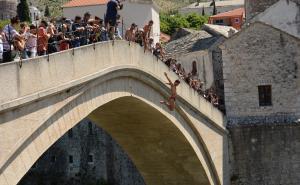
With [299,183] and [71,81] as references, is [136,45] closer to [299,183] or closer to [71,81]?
[71,81]

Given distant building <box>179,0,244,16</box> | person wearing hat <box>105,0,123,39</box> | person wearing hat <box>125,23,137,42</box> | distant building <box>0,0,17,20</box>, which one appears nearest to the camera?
person wearing hat <box>105,0,123,39</box>

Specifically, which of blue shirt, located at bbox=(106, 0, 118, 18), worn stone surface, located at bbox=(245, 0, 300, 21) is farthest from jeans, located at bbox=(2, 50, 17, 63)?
worn stone surface, located at bbox=(245, 0, 300, 21)

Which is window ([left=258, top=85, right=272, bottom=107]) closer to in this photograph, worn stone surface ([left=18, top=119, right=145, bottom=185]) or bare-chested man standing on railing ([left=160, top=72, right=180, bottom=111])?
bare-chested man standing on railing ([left=160, top=72, right=180, bottom=111])

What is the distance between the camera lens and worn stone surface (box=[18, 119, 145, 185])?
3888 cm

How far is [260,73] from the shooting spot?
25.7 m

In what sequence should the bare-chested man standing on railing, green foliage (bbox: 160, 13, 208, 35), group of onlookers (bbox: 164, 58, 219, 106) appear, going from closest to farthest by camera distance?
the bare-chested man standing on railing < group of onlookers (bbox: 164, 58, 219, 106) < green foliage (bbox: 160, 13, 208, 35)

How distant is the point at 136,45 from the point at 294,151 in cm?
953

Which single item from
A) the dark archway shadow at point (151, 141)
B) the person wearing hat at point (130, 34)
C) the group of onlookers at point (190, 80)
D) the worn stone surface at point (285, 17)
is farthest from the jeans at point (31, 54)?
the worn stone surface at point (285, 17)

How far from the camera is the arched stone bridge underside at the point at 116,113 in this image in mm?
12266

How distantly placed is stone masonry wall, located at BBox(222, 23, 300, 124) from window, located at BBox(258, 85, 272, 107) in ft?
0.39

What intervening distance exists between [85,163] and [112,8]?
84.8ft

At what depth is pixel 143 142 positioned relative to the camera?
24484mm

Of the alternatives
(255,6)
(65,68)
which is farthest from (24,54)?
(255,6)

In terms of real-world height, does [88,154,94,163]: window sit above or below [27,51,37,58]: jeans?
below
